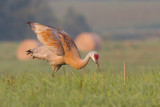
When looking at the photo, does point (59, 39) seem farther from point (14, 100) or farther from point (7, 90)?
point (14, 100)

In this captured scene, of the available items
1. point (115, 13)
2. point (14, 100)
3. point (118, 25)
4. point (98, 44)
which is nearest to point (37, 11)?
point (98, 44)

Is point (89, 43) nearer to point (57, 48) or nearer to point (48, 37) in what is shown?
point (48, 37)

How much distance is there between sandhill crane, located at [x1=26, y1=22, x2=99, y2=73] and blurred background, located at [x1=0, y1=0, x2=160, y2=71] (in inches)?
18.5

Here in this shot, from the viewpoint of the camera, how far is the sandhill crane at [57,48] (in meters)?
9.38

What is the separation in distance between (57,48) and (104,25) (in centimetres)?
8003

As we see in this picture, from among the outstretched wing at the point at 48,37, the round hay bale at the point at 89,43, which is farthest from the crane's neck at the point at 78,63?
the round hay bale at the point at 89,43

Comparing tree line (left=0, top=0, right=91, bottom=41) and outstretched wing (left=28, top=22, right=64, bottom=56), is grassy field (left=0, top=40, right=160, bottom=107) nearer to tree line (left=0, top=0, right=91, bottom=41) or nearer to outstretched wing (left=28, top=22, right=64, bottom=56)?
outstretched wing (left=28, top=22, right=64, bottom=56)

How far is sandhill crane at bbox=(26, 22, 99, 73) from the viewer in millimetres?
9383

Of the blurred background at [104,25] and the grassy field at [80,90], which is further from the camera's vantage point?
the blurred background at [104,25]

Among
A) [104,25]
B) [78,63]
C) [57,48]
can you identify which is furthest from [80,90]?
[104,25]

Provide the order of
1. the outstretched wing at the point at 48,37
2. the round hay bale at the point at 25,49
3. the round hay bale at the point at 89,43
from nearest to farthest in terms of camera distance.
→ 1. the outstretched wing at the point at 48,37
2. the round hay bale at the point at 25,49
3. the round hay bale at the point at 89,43

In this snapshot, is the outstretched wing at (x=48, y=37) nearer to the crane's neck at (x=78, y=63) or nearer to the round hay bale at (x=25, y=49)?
the crane's neck at (x=78, y=63)

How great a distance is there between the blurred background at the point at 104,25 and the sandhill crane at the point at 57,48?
47 cm

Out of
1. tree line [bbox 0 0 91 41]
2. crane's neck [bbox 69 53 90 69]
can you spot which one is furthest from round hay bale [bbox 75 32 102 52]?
crane's neck [bbox 69 53 90 69]
